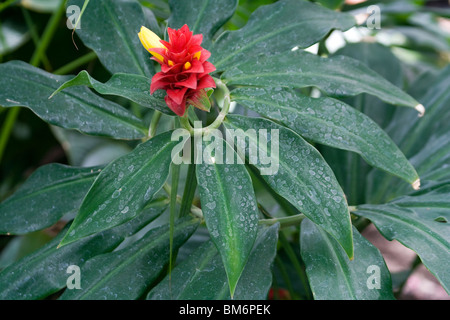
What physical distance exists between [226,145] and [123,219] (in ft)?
0.52

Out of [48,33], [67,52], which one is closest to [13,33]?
[67,52]

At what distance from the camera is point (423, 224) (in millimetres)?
583

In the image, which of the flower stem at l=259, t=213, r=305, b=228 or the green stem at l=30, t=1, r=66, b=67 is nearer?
the flower stem at l=259, t=213, r=305, b=228

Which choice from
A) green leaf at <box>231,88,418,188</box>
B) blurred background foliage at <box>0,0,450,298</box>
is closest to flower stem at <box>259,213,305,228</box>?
green leaf at <box>231,88,418,188</box>

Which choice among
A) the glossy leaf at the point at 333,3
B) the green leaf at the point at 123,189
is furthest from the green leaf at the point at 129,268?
the glossy leaf at the point at 333,3

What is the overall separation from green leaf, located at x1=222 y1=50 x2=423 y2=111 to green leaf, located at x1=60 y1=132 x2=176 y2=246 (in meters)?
0.16

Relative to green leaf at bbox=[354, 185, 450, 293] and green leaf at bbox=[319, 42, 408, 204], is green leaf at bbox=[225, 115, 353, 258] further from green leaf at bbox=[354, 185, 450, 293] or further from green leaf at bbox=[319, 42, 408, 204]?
green leaf at bbox=[319, 42, 408, 204]

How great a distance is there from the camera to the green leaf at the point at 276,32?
2.20 feet

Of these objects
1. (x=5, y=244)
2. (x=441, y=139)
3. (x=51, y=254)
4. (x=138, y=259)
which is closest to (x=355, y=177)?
(x=441, y=139)

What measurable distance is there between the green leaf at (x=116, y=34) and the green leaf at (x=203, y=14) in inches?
2.4

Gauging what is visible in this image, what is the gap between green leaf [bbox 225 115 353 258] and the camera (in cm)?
48

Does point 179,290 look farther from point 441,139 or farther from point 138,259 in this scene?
point 441,139

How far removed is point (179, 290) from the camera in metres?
0.61

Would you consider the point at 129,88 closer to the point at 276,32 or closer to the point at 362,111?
the point at 276,32
